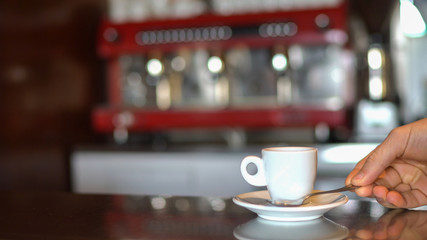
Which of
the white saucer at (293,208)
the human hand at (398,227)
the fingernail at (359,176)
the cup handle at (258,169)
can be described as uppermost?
the cup handle at (258,169)

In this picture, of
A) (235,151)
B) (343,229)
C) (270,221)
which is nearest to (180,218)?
(270,221)

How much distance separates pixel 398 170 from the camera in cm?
92

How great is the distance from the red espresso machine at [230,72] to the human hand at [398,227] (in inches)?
52.5

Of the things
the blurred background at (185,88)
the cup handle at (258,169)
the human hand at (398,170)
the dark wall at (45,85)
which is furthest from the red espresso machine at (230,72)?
the cup handle at (258,169)

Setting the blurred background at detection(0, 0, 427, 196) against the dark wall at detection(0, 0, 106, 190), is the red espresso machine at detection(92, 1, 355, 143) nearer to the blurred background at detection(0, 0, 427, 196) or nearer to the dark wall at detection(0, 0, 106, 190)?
the blurred background at detection(0, 0, 427, 196)

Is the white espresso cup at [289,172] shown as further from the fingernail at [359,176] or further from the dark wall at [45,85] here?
the dark wall at [45,85]

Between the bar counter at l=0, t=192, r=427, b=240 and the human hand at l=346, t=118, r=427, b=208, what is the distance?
0.10ft

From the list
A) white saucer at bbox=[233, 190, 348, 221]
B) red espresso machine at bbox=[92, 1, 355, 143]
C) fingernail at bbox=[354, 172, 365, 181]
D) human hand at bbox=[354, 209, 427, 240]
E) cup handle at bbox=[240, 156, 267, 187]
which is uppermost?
red espresso machine at bbox=[92, 1, 355, 143]

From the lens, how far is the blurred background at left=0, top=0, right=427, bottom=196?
217cm

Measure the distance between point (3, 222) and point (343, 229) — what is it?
0.51 metres

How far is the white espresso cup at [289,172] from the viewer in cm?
78

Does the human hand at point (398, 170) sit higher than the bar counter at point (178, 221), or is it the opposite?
the human hand at point (398, 170)

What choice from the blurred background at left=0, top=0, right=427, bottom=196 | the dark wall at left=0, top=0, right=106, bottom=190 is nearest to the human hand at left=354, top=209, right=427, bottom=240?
the blurred background at left=0, top=0, right=427, bottom=196

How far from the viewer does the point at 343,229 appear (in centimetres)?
73
